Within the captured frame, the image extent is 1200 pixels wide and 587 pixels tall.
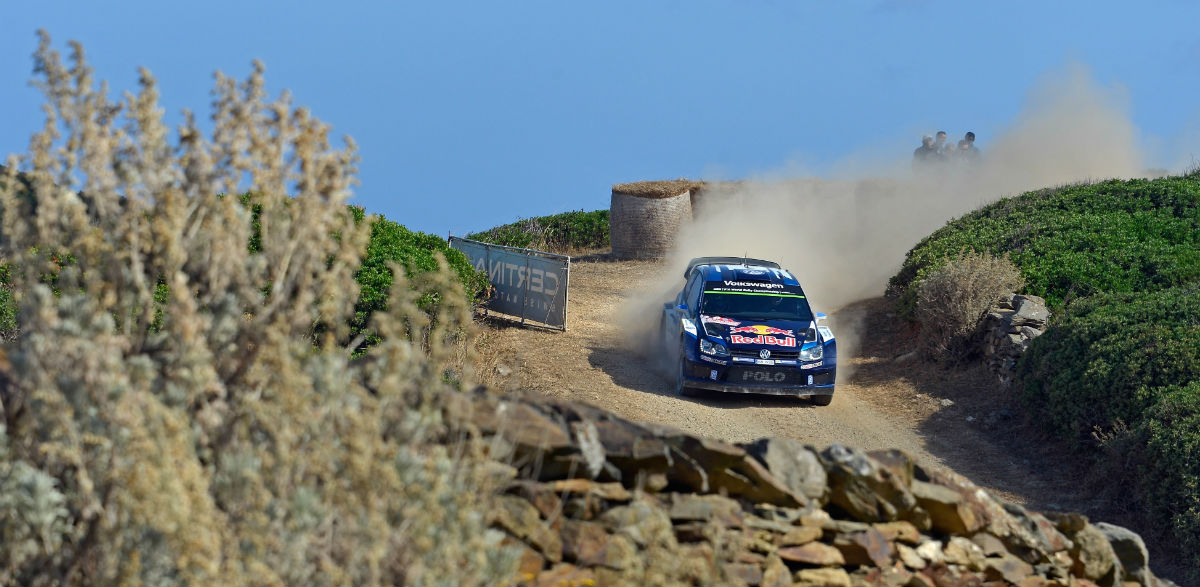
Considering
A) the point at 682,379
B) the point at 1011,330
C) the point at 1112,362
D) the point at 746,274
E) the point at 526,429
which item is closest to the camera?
the point at 526,429

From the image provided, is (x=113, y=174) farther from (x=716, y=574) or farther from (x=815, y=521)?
(x=815, y=521)

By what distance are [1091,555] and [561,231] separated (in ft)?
93.2

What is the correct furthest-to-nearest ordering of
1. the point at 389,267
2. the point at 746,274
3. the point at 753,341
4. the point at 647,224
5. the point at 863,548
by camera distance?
the point at 647,224 < the point at 746,274 < the point at 753,341 < the point at 389,267 < the point at 863,548

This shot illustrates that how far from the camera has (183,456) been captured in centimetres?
565

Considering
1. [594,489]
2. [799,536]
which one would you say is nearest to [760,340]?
[799,536]

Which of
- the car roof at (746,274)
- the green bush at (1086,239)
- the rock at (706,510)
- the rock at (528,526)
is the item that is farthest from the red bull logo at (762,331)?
the rock at (528,526)

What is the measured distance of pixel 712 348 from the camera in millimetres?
16812

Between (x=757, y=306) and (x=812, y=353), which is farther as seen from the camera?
(x=757, y=306)

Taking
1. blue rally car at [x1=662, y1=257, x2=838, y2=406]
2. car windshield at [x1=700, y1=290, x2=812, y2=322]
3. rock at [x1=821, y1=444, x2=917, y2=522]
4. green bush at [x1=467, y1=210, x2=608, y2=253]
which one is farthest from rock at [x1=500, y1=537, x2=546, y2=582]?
green bush at [x1=467, y1=210, x2=608, y2=253]

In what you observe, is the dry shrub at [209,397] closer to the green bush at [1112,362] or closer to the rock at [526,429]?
the rock at [526,429]

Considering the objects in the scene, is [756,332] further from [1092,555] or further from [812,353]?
[1092,555]

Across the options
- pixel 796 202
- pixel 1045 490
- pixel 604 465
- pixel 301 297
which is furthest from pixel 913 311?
pixel 301 297

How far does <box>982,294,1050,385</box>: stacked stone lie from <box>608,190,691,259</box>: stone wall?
13698 mm

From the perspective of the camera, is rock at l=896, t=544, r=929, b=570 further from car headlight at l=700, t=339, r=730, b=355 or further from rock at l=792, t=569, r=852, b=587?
car headlight at l=700, t=339, r=730, b=355
